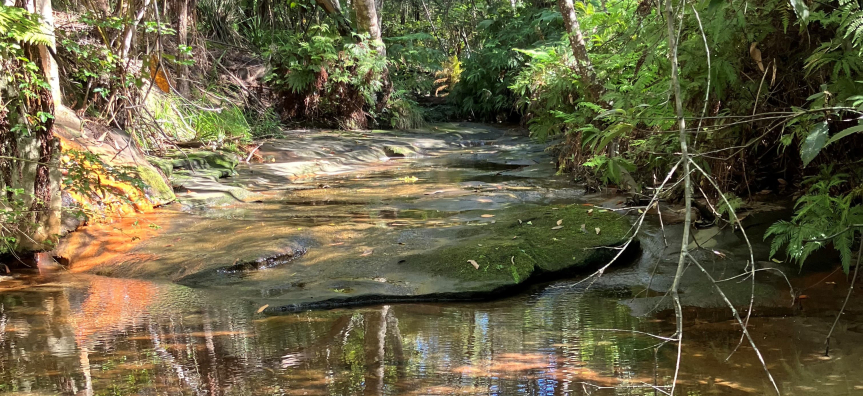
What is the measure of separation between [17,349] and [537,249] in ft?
9.80

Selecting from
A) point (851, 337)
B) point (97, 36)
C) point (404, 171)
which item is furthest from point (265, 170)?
point (851, 337)

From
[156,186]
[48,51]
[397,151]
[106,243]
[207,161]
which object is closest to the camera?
[48,51]

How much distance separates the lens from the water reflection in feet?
7.35

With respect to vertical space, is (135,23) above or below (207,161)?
Result: above

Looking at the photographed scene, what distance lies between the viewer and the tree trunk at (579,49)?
21.9 ft

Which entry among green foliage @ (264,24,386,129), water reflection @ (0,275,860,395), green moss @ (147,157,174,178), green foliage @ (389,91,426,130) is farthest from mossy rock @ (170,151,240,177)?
green foliage @ (389,91,426,130)

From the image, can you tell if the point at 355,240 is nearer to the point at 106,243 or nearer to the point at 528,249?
the point at 528,249

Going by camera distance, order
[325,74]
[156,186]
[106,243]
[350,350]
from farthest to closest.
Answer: [325,74], [156,186], [106,243], [350,350]

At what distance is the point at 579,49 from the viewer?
278 inches

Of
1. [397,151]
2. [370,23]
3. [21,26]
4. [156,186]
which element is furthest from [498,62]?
[21,26]

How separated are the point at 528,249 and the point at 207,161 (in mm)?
5903

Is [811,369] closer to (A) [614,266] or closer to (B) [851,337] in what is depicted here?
(B) [851,337]

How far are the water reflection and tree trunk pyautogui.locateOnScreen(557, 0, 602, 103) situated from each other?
3.73m

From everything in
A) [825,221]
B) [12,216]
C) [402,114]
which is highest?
[402,114]
